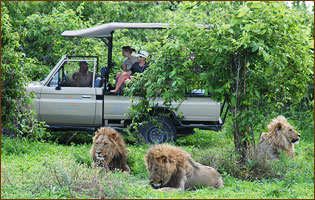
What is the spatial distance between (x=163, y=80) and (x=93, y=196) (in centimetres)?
220

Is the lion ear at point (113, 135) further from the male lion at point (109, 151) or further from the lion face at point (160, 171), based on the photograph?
the lion face at point (160, 171)

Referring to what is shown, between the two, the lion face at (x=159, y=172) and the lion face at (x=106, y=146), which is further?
the lion face at (x=106, y=146)

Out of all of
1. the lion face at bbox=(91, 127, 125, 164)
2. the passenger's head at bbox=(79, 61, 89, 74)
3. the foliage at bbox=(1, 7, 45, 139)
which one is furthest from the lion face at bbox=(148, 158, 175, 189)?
the passenger's head at bbox=(79, 61, 89, 74)

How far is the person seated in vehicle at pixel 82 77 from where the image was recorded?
10.6m

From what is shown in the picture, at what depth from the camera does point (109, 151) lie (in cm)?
771

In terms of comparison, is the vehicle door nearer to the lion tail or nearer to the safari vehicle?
the safari vehicle

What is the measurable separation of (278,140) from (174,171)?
2651 millimetres

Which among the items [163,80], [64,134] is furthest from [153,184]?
[64,134]

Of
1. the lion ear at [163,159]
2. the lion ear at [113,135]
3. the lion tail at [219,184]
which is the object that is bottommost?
the lion tail at [219,184]

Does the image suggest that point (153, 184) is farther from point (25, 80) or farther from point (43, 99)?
point (43, 99)

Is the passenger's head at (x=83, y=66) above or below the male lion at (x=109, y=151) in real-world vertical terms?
above

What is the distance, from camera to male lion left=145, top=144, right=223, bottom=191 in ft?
20.9

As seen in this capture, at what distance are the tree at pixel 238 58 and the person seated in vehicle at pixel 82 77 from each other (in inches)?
109

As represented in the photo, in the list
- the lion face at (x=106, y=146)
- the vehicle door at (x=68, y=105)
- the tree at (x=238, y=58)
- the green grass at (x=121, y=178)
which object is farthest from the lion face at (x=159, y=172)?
the vehicle door at (x=68, y=105)
